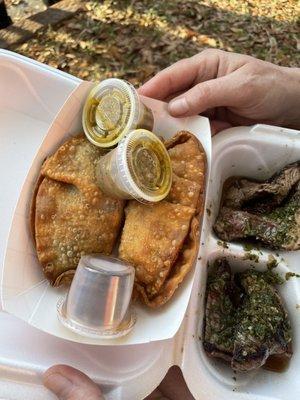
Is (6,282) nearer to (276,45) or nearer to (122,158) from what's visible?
(122,158)

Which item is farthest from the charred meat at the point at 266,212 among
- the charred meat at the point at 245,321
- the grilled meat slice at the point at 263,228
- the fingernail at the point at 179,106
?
the fingernail at the point at 179,106

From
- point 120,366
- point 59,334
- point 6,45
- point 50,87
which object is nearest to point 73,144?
point 50,87

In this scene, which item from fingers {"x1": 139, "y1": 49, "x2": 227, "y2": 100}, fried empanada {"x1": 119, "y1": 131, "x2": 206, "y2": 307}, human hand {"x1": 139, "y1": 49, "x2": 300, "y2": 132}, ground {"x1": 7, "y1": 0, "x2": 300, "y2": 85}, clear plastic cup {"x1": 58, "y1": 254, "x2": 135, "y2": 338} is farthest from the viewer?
ground {"x1": 7, "y1": 0, "x2": 300, "y2": 85}

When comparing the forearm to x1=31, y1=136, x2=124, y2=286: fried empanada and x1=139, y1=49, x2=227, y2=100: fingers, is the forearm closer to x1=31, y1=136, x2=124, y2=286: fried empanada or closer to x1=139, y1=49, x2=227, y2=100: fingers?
x1=139, y1=49, x2=227, y2=100: fingers

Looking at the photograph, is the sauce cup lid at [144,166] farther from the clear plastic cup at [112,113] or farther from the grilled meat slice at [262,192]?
the grilled meat slice at [262,192]

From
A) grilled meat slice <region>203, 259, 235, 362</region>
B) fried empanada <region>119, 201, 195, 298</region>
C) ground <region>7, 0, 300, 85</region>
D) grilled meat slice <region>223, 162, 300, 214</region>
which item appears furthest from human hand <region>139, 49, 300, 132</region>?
ground <region>7, 0, 300, 85</region>
